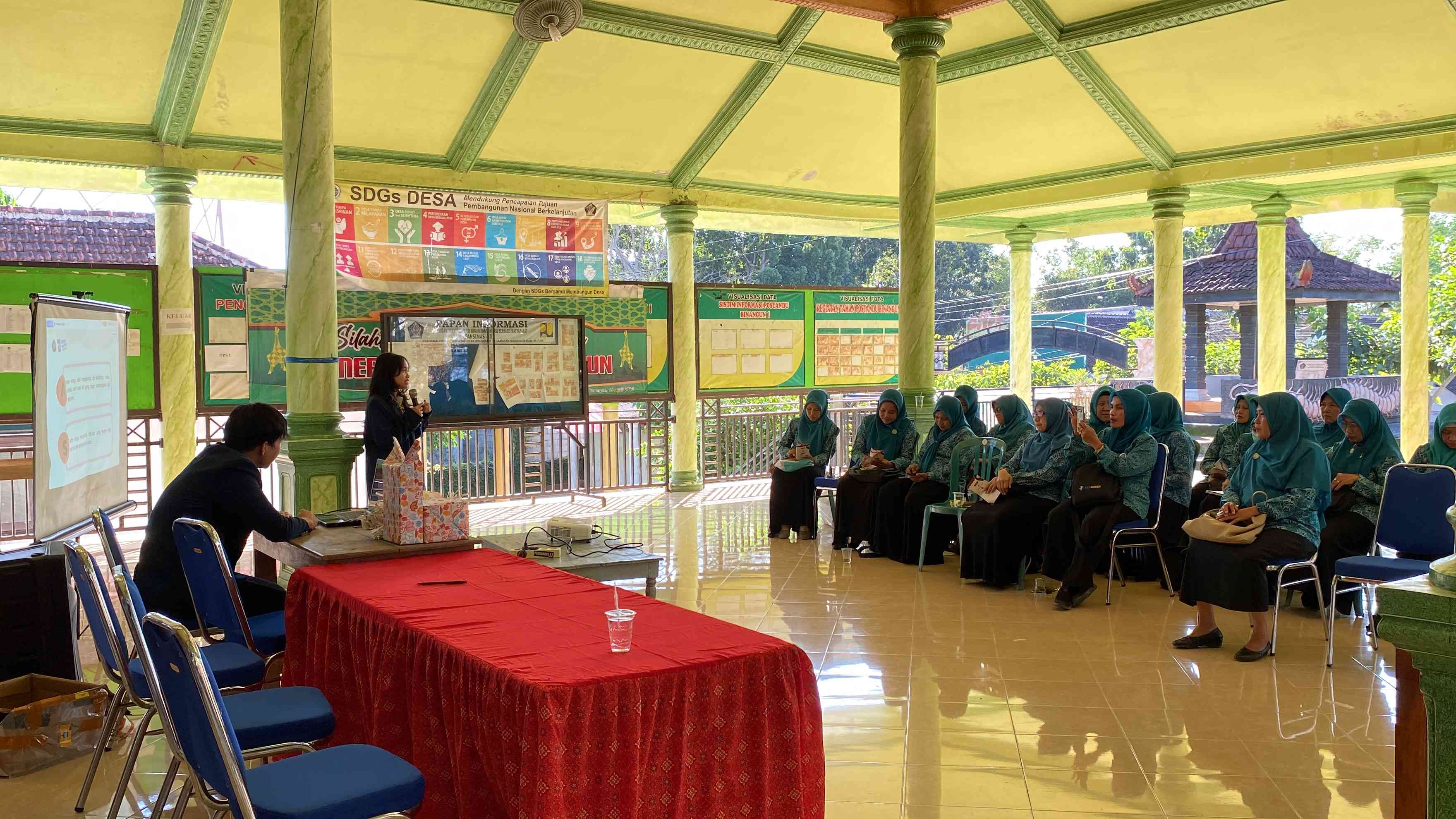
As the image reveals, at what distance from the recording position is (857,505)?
25.7ft

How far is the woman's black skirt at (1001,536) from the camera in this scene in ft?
21.7

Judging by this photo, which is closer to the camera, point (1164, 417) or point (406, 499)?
point (406, 499)

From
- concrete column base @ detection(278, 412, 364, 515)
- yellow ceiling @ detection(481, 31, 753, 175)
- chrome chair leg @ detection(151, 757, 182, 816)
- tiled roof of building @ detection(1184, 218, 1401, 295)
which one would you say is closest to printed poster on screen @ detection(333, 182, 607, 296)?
yellow ceiling @ detection(481, 31, 753, 175)

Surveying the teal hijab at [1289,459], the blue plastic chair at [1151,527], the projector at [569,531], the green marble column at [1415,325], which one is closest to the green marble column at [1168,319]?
the green marble column at [1415,325]

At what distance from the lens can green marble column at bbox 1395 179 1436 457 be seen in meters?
10.0

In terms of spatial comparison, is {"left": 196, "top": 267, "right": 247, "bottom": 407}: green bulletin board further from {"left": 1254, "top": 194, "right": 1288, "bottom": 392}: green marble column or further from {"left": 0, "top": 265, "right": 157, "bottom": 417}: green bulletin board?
{"left": 1254, "top": 194, "right": 1288, "bottom": 392}: green marble column

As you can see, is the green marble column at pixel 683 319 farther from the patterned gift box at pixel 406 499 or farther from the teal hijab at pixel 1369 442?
the patterned gift box at pixel 406 499

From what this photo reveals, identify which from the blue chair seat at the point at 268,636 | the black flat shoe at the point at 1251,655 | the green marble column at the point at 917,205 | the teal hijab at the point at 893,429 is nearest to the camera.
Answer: the blue chair seat at the point at 268,636

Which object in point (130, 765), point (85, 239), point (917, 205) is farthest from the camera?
point (85, 239)

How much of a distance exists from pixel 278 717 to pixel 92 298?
6129 millimetres

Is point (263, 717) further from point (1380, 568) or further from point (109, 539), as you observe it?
point (1380, 568)

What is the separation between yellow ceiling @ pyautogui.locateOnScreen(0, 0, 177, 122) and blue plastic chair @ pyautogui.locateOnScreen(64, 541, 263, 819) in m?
4.89

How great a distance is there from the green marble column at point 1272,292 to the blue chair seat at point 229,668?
9.96m

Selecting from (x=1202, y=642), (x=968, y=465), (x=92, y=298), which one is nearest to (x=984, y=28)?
(x=968, y=465)
